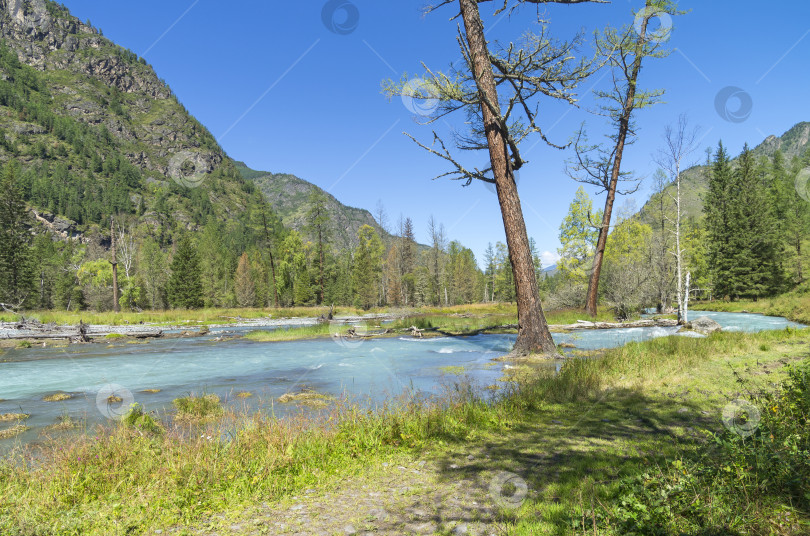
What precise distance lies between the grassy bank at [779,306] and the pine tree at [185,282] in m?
66.1

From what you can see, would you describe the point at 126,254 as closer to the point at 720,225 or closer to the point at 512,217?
the point at 512,217

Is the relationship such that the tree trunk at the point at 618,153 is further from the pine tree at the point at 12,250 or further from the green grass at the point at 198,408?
the pine tree at the point at 12,250

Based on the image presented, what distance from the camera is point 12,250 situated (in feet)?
158

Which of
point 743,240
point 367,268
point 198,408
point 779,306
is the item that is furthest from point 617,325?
point 367,268

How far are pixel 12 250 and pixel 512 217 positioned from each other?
209ft

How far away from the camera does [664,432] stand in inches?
190

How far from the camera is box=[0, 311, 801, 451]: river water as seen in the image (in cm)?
926

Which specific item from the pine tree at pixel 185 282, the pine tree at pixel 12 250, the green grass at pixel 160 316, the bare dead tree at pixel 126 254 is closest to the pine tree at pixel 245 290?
the pine tree at pixel 185 282

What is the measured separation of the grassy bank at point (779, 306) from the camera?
26783 millimetres

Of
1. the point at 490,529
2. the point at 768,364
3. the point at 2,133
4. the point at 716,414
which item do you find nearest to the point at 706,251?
the point at 768,364

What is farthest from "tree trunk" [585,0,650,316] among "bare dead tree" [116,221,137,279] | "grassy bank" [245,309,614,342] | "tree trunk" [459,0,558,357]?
"bare dead tree" [116,221,137,279]

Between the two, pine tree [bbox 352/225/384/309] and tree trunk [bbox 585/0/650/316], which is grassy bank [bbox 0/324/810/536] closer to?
tree trunk [bbox 585/0/650/316]

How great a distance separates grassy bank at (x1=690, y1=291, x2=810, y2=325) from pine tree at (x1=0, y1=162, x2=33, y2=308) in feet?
244

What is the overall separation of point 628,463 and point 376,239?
70172 mm
